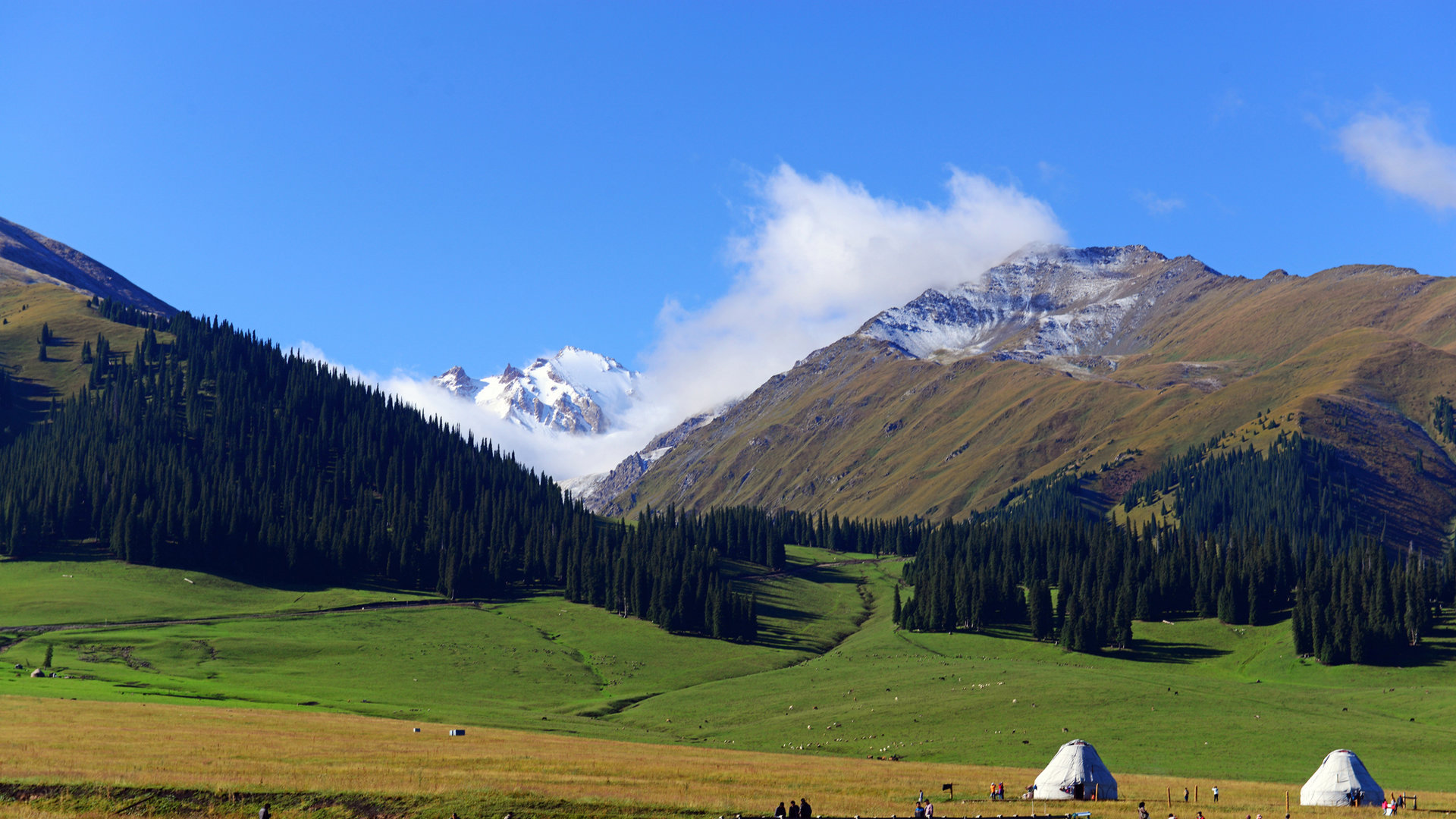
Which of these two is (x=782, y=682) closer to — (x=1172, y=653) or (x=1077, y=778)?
(x=1172, y=653)

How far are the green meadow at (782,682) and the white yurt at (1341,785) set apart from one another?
20.6 ft

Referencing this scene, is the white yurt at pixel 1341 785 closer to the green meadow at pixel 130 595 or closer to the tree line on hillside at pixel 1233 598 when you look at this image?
the tree line on hillside at pixel 1233 598

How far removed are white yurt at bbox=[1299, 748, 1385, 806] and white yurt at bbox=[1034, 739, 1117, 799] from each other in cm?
1183

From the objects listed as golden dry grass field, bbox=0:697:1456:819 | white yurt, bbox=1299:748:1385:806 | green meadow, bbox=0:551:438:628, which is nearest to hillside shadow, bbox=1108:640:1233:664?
golden dry grass field, bbox=0:697:1456:819

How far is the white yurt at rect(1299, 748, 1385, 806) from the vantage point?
68.4 m

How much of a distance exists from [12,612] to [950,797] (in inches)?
5486

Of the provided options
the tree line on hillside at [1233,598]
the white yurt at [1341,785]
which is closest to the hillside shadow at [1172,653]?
the tree line on hillside at [1233,598]

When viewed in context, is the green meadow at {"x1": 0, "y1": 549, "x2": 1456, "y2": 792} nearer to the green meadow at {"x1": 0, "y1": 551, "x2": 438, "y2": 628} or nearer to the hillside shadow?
the hillside shadow

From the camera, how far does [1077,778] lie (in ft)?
224

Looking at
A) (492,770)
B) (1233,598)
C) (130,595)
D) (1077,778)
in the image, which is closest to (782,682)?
(1077,778)

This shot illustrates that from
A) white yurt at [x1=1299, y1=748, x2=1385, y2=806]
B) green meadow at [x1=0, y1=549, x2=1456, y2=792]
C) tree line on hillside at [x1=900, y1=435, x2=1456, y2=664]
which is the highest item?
tree line on hillside at [x1=900, y1=435, x2=1456, y2=664]

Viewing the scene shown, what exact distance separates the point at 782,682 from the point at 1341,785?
77.3 metres

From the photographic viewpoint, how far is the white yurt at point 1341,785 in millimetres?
68438

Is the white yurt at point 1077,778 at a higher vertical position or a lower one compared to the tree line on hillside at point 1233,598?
lower
